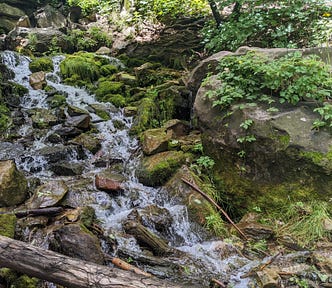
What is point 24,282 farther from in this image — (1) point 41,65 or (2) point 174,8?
(2) point 174,8

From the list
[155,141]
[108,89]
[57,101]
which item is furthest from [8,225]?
[108,89]

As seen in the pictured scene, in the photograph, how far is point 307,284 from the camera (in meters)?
3.15

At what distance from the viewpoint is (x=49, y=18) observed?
48.8ft

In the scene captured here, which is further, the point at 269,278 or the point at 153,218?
the point at 153,218

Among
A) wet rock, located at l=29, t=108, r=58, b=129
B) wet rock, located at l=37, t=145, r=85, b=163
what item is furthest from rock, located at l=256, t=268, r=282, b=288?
wet rock, located at l=29, t=108, r=58, b=129

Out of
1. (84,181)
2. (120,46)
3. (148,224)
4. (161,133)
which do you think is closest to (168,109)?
(161,133)

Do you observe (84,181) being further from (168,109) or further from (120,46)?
(120,46)

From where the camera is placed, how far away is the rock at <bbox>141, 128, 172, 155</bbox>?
5.56m

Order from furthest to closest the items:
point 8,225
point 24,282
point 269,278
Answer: point 8,225 < point 269,278 < point 24,282

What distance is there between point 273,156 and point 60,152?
400cm

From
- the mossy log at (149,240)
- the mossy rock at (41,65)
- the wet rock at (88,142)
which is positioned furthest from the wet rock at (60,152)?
the mossy rock at (41,65)

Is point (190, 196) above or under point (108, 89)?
under

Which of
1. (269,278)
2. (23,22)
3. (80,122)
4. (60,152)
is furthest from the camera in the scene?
(23,22)

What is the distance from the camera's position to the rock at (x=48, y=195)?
13.3 ft
